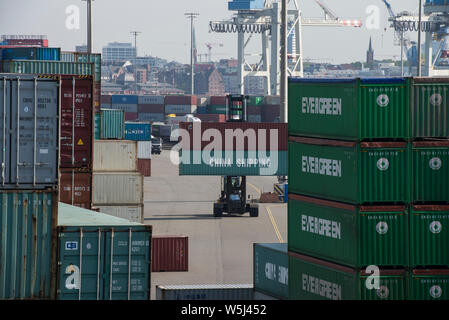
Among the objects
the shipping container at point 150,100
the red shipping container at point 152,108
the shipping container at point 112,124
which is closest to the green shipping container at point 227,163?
the shipping container at point 112,124

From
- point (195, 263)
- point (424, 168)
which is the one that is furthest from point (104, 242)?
point (195, 263)

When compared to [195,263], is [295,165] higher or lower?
higher

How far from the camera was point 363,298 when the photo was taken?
25.8 meters

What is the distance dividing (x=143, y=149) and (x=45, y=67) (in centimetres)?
4564

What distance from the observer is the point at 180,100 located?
18062cm

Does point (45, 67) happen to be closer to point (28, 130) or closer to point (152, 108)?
point (28, 130)

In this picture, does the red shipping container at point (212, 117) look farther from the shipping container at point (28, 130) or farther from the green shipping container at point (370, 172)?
the green shipping container at point (370, 172)

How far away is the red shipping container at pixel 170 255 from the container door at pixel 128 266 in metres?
17.0

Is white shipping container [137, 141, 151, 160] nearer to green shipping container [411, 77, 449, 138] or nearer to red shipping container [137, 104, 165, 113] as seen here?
green shipping container [411, 77, 449, 138]

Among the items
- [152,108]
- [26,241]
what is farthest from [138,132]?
[152,108]
